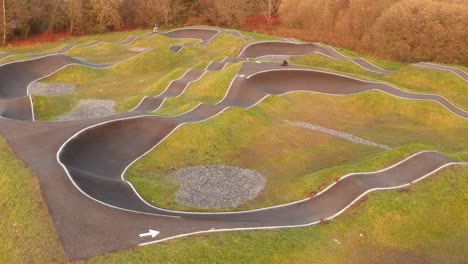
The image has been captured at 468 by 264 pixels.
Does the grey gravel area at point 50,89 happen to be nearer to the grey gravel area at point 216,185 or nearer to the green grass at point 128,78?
the green grass at point 128,78

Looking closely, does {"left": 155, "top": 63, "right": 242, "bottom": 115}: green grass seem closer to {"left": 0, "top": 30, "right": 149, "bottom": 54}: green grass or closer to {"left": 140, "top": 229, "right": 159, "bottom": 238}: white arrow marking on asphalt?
{"left": 140, "top": 229, "right": 159, "bottom": 238}: white arrow marking on asphalt

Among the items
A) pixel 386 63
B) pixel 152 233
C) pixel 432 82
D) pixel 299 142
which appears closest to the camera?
pixel 152 233

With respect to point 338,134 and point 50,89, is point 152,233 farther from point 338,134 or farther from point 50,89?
point 50,89

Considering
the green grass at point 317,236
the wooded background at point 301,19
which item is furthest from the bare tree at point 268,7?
the green grass at point 317,236

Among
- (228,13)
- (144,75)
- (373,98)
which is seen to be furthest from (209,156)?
(228,13)

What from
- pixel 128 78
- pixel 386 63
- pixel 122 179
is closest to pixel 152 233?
pixel 122 179

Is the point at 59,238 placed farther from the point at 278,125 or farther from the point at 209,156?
the point at 278,125
